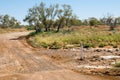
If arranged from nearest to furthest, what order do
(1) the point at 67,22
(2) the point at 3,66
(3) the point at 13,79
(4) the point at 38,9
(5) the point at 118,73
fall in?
(3) the point at 13,79, (5) the point at 118,73, (2) the point at 3,66, (4) the point at 38,9, (1) the point at 67,22

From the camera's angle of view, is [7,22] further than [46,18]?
Yes

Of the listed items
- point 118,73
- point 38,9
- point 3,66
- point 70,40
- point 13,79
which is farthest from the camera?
point 38,9

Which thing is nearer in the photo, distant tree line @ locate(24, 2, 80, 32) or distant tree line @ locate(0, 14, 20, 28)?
distant tree line @ locate(24, 2, 80, 32)

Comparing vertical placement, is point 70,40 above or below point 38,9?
below

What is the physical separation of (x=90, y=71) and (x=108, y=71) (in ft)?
3.27

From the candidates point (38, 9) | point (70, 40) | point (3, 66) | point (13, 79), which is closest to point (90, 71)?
point (13, 79)

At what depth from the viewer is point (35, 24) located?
2124 inches

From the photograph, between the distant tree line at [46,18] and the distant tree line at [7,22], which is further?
the distant tree line at [7,22]

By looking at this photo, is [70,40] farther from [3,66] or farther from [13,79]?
[13,79]

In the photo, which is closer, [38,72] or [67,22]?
[38,72]

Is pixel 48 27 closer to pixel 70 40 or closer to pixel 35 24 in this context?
pixel 35 24

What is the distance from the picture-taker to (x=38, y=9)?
5288 cm

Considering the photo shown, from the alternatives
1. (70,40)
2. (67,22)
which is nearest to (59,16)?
(67,22)

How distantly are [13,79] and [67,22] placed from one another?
44175 millimetres
